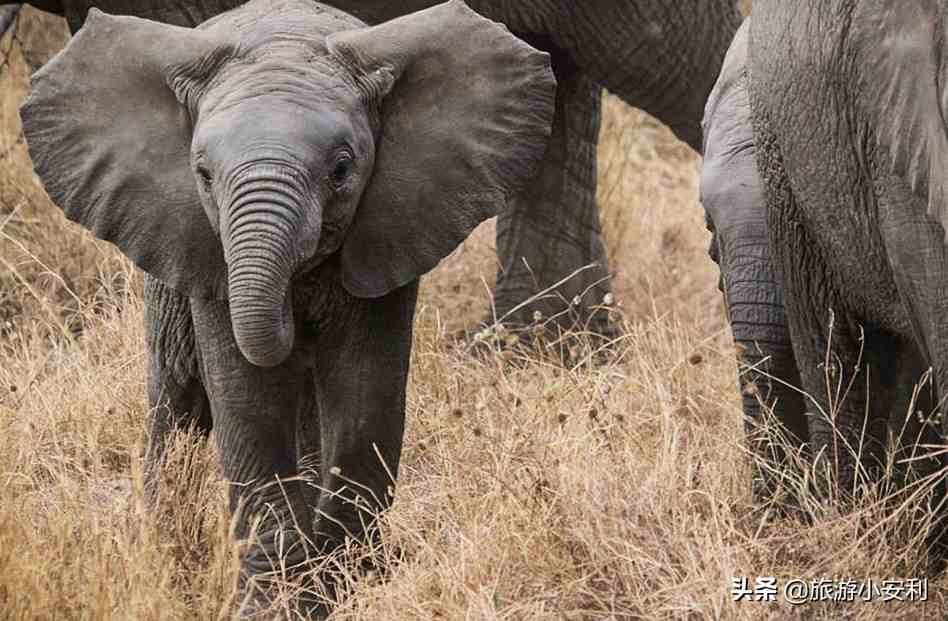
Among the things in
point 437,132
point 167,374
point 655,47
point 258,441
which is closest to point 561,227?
point 655,47

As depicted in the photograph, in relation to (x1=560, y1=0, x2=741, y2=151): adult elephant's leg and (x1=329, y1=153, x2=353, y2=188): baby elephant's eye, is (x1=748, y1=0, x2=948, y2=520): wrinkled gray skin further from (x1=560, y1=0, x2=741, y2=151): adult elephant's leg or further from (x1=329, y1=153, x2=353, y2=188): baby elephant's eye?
(x1=560, y1=0, x2=741, y2=151): adult elephant's leg

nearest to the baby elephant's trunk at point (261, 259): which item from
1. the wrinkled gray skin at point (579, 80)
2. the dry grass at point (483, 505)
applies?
the dry grass at point (483, 505)

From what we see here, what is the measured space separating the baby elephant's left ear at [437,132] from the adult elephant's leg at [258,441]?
0.81ft

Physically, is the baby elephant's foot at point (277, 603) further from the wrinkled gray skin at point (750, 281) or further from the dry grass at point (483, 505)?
the wrinkled gray skin at point (750, 281)

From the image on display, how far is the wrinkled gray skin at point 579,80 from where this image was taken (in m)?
5.96

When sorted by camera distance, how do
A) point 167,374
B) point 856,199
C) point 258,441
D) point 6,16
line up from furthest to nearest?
point 6,16 < point 167,374 < point 258,441 < point 856,199

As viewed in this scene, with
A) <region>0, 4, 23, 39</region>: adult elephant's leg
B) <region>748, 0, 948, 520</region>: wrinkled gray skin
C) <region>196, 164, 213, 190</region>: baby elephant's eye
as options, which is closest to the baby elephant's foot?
<region>196, 164, 213, 190</region>: baby elephant's eye

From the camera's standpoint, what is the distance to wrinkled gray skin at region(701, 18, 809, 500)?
4398 mm

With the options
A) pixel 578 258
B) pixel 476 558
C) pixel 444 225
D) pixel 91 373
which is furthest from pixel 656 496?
pixel 578 258

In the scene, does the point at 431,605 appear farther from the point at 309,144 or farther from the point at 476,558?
the point at 309,144

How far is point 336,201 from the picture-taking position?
4.14 metres

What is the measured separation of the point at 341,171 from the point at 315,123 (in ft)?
0.37

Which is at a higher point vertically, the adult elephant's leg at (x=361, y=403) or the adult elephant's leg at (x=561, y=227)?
the adult elephant's leg at (x=361, y=403)

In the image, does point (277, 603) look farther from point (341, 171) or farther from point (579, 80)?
point (579, 80)
